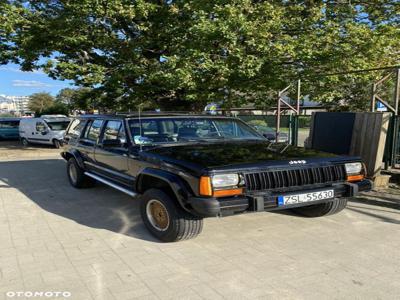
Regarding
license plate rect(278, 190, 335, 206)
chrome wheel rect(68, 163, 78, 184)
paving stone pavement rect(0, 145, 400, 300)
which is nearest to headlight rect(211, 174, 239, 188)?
license plate rect(278, 190, 335, 206)

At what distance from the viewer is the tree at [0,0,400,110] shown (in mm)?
10828

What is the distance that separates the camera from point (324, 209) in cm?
523

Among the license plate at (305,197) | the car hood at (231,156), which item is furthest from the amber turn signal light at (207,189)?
the license plate at (305,197)

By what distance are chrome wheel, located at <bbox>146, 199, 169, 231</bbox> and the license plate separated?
1.34 meters

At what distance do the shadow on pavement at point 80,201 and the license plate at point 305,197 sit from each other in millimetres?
1686

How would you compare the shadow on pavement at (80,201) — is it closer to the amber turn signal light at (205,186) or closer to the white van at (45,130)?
the amber turn signal light at (205,186)

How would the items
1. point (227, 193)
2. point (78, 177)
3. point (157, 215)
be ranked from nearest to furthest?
point (227, 193) → point (157, 215) → point (78, 177)

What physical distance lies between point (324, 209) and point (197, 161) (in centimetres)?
228

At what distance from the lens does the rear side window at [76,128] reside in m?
7.35

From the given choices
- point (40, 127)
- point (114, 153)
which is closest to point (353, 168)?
point (114, 153)

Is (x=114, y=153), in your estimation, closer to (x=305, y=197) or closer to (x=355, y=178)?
(x=305, y=197)

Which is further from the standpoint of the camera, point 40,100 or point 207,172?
point 40,100

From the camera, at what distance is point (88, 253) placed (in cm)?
416

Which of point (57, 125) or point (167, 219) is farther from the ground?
point (57, 125)
